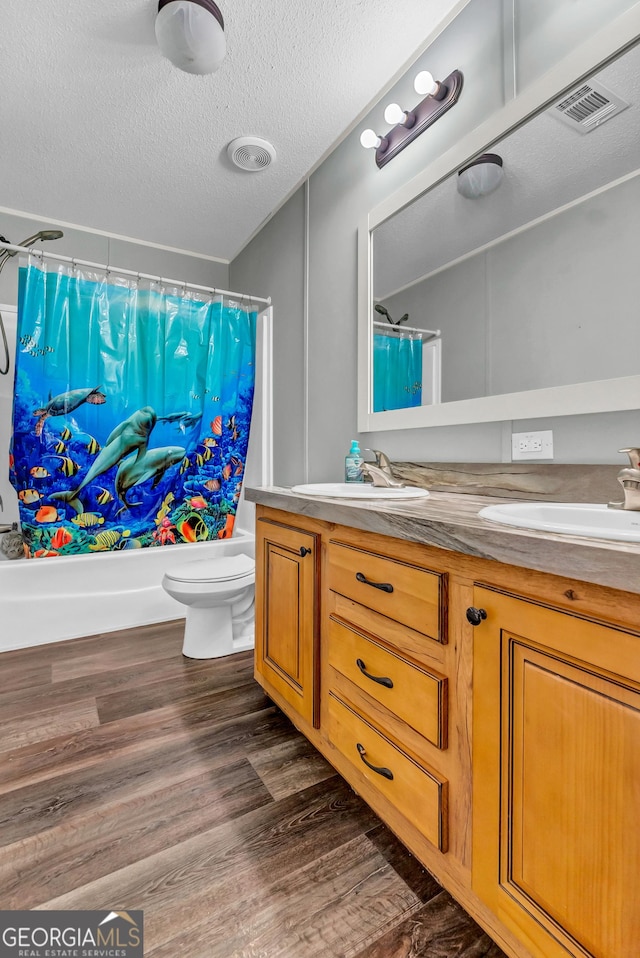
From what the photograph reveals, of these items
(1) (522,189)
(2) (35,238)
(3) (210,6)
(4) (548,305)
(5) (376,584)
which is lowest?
(5) (376,584)

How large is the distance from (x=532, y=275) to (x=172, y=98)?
65.3 inches

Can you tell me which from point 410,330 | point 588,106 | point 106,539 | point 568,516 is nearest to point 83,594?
point 106,539

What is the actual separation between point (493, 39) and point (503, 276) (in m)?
0.75

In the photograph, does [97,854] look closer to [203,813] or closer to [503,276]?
[203,813]

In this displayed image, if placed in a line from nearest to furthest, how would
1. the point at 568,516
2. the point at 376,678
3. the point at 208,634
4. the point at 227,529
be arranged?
1. the point at 568,516
2. the point at 376,678
3. the point at 208,634
4. the point at 227,529

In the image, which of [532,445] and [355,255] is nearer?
[532,445]

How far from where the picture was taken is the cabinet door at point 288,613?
4.33 ft

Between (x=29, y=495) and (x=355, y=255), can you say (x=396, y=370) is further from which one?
(x=29, y=495)

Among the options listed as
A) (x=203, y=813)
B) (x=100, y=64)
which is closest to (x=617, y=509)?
(x=203, y=813)

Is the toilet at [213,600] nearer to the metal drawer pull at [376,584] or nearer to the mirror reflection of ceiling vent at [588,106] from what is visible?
the metal drawer pull at [376,584]

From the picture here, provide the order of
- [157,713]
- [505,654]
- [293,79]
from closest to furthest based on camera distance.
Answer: [505,654] → [157,713] → [293,79]

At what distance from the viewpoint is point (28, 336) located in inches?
87.0

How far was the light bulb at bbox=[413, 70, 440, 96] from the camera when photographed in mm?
1485

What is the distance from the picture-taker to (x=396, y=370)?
5.63 ft
